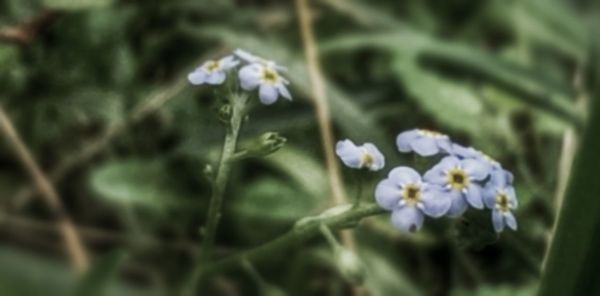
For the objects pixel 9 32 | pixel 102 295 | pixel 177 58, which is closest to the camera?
pixel 102 295

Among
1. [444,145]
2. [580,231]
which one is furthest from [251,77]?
[580,231]

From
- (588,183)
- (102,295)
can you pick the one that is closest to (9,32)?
(102,295)

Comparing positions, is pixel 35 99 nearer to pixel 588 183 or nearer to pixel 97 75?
pixel 97 75

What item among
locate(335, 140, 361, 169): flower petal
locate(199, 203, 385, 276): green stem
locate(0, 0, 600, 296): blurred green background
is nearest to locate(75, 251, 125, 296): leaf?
locate(0, 0, 600, 296): blurred green background

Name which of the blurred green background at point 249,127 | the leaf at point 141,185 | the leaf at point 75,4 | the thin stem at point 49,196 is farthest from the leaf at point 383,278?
the leaf at point 75,4

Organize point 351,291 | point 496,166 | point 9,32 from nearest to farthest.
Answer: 1. point 496,166
2. point 351,291
3. point 9,32

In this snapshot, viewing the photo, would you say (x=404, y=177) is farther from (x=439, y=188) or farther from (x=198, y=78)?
(x=198, y=78)
